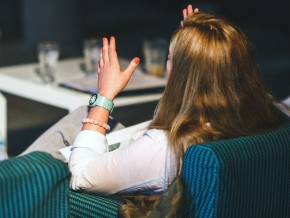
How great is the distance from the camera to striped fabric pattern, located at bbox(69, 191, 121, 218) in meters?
2.46

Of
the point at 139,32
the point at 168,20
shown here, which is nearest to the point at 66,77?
the point at 139,32

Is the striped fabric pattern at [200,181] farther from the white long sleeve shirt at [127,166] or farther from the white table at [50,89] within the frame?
the white table at [50,89]

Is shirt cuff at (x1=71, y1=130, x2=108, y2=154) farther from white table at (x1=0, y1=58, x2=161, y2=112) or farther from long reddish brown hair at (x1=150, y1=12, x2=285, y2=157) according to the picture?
white table at (x1=0, y1=58, x2=161, y2=112)

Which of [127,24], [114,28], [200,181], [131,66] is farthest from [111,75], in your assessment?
[127,24]

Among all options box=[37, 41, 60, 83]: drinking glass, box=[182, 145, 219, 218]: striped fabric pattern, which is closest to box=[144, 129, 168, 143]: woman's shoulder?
box=[182, 145, 219, 218]: striped fabric pattern

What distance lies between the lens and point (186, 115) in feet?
7.99

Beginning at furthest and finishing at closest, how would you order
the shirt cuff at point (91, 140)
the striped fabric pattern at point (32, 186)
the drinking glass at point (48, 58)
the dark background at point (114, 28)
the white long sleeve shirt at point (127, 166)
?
the dark background at point (114, 28)
the drinking glass at point (48, 58)
the shirt cuff at point (91, 140)
the white long sleeve shirt at point (127, 166)
the striped fabric pattern at point (32, 186)

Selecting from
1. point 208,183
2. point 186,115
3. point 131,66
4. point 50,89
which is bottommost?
point 50,89

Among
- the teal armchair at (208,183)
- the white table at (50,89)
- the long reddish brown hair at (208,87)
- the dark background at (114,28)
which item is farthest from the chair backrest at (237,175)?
the dark background at (114,28)

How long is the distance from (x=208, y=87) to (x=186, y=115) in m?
0.11

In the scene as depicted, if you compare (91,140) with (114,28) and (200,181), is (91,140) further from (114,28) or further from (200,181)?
(114,28)

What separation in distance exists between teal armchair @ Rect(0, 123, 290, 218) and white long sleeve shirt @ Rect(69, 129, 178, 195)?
65mm

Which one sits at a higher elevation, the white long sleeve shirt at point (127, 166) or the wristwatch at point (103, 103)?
the wristwatch at point (103, 103)

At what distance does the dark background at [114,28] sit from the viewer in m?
6.39
